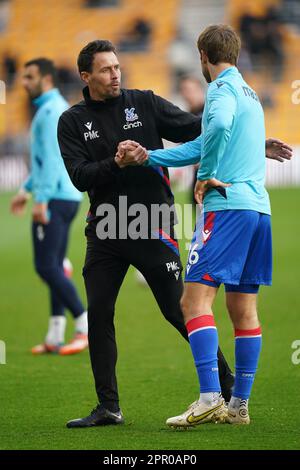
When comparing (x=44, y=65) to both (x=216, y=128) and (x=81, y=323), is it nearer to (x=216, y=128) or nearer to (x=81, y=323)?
(x=81, y=323)

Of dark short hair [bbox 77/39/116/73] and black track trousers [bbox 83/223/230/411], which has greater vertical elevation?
dark short hair [bbox 77/39/116/73]

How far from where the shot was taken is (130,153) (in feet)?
18.8

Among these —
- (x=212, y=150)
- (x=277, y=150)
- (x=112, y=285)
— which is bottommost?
(x=112, y=285)

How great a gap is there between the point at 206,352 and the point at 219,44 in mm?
→ 1716

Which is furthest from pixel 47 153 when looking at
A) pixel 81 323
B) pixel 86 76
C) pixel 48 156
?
pixel 86 76

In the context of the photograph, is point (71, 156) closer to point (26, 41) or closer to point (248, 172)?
point (248, 172)

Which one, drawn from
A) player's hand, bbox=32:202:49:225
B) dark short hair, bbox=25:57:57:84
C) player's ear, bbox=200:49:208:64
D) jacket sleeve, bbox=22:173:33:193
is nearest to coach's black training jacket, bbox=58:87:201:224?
player's ear, bbox=200:49:208:64

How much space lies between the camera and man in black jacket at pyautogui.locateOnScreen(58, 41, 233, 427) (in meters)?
6.07

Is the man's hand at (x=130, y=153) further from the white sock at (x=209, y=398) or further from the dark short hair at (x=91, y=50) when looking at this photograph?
the white sock at (x=209, y=398)

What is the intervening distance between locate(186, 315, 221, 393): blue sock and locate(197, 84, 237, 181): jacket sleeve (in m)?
0.83

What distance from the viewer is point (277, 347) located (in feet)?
29.6

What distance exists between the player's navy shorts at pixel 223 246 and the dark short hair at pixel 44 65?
4.10 metres

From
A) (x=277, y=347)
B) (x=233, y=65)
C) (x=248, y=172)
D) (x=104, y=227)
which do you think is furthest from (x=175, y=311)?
(x=277, y=347)

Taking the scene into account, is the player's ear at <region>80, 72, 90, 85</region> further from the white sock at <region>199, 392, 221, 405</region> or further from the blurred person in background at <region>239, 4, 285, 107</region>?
the blurred person in background at <region>239, 4, 285, 107</region>
